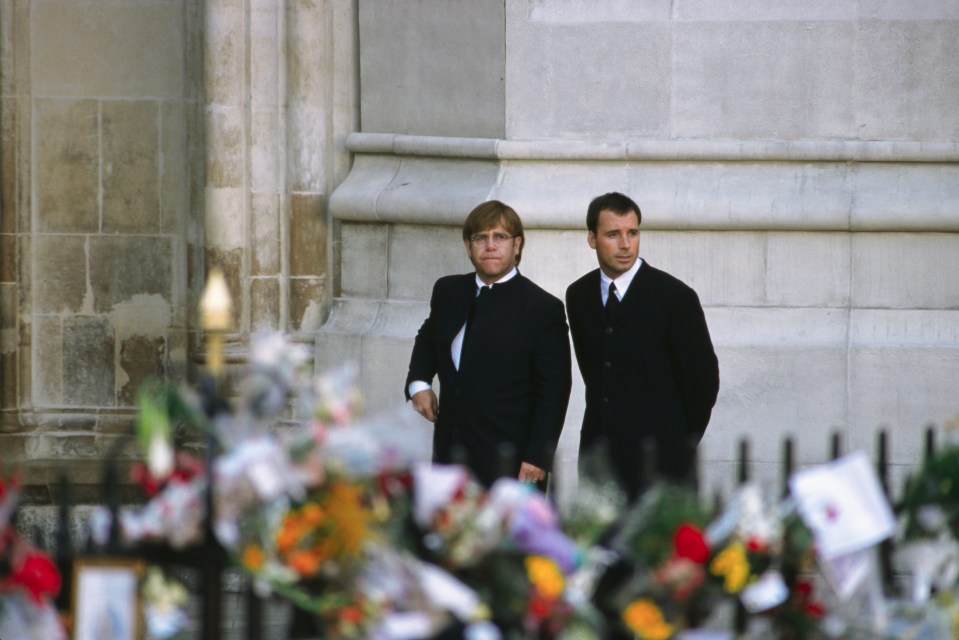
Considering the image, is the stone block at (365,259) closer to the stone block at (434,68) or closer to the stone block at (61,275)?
the stone block at (434,68)

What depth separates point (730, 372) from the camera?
23.9 feet

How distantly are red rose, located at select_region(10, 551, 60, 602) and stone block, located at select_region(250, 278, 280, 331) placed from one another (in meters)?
4.48

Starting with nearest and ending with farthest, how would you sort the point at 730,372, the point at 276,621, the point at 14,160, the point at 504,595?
the point at 504,595
the point at 276,621
the point at 730,372
the point at 14,160

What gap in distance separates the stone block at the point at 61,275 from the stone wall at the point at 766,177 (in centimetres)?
184

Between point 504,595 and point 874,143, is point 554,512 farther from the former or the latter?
point 874,143

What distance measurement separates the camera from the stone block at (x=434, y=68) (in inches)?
299

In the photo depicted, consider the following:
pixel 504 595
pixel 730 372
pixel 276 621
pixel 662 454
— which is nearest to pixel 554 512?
pixel 504 595

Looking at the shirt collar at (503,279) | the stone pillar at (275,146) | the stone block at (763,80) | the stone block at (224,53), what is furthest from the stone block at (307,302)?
the shirt collar at (503,279)

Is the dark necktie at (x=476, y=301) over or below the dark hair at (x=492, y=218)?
below

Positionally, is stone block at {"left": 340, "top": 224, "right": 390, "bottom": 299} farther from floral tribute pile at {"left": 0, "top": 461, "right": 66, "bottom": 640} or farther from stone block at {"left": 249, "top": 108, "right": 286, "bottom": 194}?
floral tribute pile at {"left": 0, "top": 461, "right": 66, "bottom": 640}

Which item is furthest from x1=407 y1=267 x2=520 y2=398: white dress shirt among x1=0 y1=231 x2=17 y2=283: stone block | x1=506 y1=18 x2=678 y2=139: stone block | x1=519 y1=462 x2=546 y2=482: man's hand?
x1=0 y1=231 x2=17 y2=283: stone block

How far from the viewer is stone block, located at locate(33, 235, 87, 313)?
8.41 metres

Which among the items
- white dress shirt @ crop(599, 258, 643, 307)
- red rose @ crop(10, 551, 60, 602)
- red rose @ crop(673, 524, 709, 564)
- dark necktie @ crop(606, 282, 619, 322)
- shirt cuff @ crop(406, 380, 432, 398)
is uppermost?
white dress shirt @ crop(599, 258, 643, 307)

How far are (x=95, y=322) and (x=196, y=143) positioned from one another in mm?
1003
